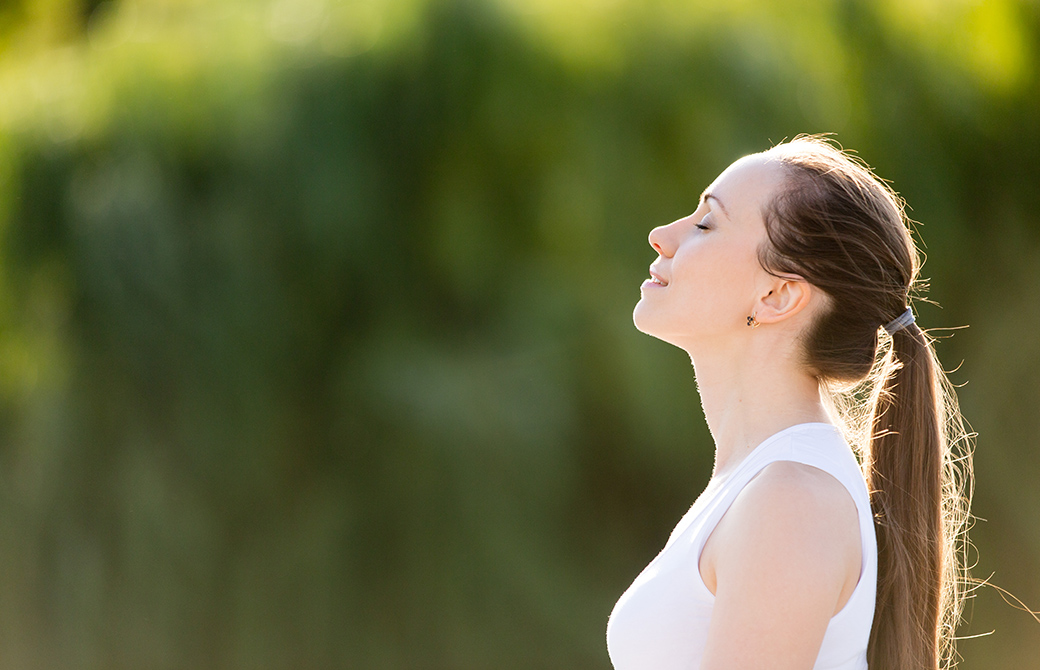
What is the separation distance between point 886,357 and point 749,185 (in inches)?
8.3

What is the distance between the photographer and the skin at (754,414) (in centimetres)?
62

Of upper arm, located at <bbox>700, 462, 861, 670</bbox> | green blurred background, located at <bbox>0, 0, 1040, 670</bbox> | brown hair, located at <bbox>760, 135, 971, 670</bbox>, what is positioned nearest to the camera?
upper arm, located at <bbox>700, 462, 861, 670</bbox>

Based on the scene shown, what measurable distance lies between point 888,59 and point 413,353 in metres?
1.25

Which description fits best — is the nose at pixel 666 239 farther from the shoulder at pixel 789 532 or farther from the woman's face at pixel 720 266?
the shoulder at pixel 789 532

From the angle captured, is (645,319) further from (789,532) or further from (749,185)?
(789,532)

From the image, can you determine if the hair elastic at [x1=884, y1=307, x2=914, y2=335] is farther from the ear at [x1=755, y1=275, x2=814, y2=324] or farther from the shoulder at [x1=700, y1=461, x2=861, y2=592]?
the shoulder at [x1=700, y1=461, x2=861, y2=592]

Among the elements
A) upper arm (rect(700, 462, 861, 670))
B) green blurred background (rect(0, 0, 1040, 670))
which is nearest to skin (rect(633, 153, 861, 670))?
upper arm (rect(700, 462, 861, 670))

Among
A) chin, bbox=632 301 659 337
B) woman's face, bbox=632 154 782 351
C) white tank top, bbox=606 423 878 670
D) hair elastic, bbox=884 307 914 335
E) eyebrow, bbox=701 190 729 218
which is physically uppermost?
eyebrow, bbox=701 190 729 218

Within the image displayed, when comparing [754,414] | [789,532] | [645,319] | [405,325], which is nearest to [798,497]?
[789,532]

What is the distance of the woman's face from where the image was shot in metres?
0.79

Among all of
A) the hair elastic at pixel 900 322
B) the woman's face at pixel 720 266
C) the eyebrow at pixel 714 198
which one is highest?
the eyebrow at pixel 714 198

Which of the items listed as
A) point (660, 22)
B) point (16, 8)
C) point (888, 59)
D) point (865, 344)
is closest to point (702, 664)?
point (865, 344)

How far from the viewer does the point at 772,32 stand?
2031 millimetres

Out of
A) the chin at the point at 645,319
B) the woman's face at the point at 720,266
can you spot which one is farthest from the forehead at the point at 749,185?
the chin at the point at 645,319
